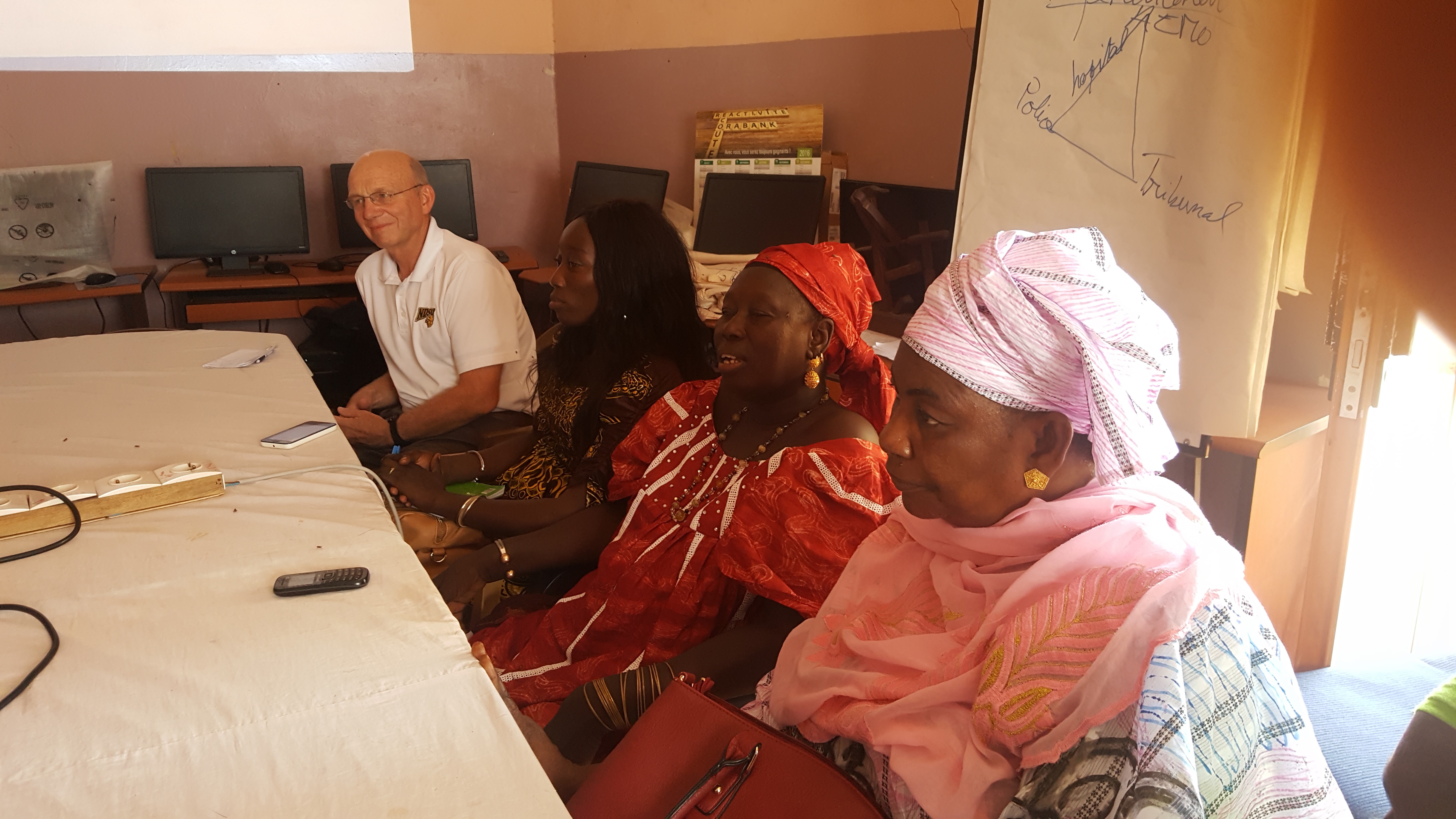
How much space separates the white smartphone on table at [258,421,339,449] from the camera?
5.39 feet

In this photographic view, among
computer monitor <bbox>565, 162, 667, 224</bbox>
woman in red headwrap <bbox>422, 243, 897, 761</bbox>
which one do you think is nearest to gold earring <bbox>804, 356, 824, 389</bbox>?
woman in red headwrap <bbox>422, 243, 897, 761</bbox>

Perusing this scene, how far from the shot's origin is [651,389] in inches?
74.6

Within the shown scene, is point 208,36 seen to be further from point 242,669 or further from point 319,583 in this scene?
point 242,669

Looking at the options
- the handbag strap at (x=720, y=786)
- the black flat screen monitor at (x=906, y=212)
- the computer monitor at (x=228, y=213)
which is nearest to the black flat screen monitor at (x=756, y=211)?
the black flat screen monitor at (x=906, y=212)

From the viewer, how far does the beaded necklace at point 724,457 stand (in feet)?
5.04

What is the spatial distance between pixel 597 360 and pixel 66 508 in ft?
3.16

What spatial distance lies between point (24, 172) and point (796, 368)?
144 inches

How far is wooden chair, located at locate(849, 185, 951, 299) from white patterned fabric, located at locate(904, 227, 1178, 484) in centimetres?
157

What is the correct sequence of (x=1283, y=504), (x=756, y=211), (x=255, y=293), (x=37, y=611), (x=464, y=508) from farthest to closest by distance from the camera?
(x=255, y=293)
(x=756, y=211)
(x=464, y=508)
(x=1283, y=504)
(x=37, y=611)

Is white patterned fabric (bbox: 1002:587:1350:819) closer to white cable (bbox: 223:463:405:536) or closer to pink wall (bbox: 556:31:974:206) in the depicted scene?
white cable (bbox: 223:463:405:536)

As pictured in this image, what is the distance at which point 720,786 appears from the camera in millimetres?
955

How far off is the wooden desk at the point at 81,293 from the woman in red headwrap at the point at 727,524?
9.20ft

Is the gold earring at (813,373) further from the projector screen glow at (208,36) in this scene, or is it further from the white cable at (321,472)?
the projector screen glow at (208,36)

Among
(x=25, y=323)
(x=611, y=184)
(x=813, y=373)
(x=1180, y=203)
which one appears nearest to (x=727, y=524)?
(x=813, y=373)
